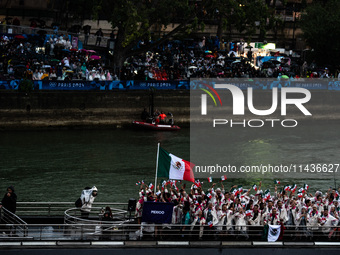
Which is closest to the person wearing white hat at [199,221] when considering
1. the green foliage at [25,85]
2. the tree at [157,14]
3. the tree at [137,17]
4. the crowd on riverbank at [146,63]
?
the green foliage at [25,85]

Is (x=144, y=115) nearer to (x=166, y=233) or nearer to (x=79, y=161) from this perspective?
(x=79, y=161)

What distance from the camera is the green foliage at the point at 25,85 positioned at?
4706 cm

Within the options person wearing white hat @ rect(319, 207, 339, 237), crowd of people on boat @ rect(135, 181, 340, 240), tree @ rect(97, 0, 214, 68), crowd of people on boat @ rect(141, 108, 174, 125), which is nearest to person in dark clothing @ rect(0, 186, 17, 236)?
crowd of people on boat @ rect(135, 181, 340, 240)

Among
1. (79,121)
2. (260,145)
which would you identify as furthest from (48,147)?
(260,145)

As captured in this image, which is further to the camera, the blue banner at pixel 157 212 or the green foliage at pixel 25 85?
the green foliage at pixel 25 85

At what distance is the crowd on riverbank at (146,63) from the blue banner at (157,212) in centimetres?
2983

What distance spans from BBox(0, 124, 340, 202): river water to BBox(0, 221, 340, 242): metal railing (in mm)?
12003

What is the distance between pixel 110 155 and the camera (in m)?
41.2

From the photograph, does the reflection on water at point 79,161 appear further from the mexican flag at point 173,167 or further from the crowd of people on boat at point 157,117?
the mexican flag at point 173,167

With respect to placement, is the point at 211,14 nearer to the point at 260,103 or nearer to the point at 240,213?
the point at 260,103

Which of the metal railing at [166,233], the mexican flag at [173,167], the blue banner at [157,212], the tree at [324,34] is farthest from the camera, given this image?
the tree at [324,34]

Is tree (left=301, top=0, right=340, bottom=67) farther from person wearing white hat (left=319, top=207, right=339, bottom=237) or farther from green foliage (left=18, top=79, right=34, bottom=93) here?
person wearing white hat (left=319, top=207, right=339, bottom=237)

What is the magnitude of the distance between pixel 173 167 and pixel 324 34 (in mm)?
42115

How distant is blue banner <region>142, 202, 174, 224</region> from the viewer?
63.5ft
